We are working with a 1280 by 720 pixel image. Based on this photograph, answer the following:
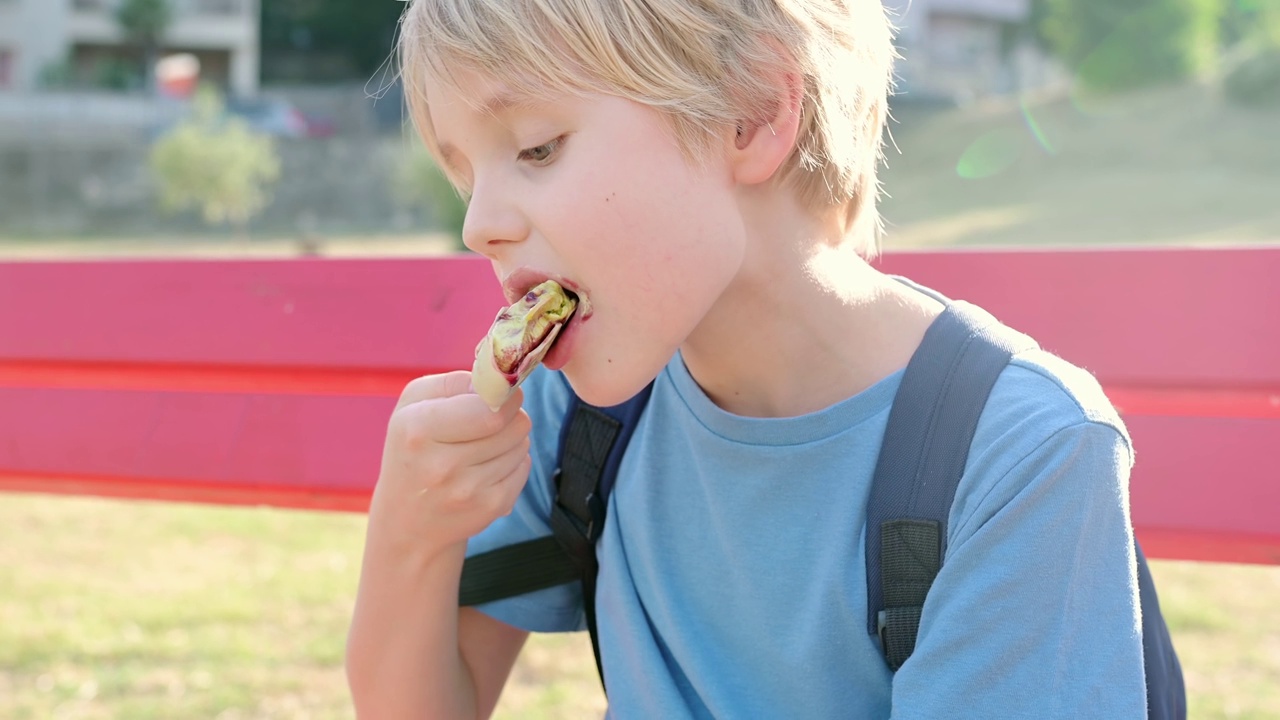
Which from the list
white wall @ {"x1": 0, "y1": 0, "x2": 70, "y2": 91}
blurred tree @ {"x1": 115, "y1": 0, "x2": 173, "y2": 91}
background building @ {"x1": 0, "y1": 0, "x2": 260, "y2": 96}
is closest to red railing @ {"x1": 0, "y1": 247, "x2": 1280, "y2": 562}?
background building @ {"x1": 0, "y1": 0, "x2": 260, "y2": 96}

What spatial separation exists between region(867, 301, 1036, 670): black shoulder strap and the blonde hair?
12.1 inches

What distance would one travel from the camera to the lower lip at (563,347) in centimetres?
140

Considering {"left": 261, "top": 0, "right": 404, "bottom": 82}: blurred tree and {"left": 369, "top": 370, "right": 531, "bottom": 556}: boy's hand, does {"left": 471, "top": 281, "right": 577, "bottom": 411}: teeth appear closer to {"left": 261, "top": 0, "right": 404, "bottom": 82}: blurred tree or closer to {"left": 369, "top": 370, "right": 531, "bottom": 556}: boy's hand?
{"left": 369, "top": 370, "right": 531, "bottom": 556}: boy's hand

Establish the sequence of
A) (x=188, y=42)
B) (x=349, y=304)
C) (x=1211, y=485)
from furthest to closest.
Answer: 1. (x=188, y=42)
2. (x=349, y=304)
3. (x=1211, y=485)

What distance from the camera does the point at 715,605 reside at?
61.4 inches

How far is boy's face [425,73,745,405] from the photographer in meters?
1.36

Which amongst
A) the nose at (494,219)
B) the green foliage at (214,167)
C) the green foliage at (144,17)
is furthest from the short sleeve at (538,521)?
the green foliage at (144,17)

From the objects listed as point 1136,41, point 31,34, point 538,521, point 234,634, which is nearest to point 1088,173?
point 1136,41

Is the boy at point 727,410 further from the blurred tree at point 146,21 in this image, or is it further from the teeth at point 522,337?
the blurred tree at point 146,21

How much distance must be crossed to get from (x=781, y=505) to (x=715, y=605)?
0.56 feet

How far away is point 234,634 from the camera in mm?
3566

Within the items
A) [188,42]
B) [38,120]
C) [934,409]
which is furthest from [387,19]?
[934,409]

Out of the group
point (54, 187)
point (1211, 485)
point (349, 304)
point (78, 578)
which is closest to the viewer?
point (1211, 485)

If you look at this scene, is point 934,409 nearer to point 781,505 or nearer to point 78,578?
point 781,505
